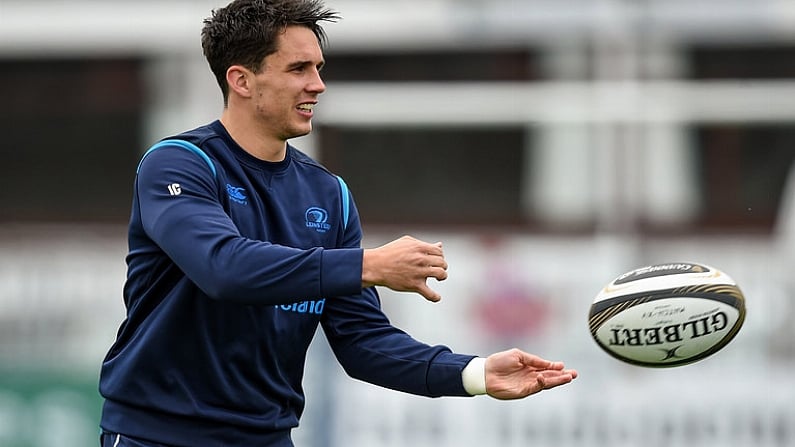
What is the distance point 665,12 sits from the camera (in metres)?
11.6

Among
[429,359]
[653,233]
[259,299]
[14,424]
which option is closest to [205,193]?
[259,299]

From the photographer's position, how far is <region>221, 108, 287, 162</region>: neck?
445 centimetres

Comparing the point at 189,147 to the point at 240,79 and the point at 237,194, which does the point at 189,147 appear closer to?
the point at 237,194

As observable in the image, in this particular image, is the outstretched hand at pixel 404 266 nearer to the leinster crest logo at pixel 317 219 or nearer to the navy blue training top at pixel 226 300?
the navy blue training top at pixel 226 300

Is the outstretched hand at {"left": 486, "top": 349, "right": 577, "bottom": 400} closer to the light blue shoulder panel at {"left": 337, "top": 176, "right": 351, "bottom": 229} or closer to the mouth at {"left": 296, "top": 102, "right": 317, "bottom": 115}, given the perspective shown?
the light blue shoulder panel at {"left": 337, "top": 176, "right": 351, "bottom": 229}

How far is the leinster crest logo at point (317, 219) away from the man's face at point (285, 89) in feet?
0.84

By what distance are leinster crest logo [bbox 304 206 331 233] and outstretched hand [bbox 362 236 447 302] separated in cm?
67

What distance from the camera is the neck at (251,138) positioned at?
4449 mm

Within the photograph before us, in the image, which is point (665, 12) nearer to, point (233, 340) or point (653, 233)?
point (653, 233)

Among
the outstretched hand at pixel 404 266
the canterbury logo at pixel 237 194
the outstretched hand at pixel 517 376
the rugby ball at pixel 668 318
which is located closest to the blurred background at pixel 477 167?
the rugby ball at pixel 668 318

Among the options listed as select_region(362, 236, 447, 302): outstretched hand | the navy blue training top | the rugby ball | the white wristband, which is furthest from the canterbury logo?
the rugby ball

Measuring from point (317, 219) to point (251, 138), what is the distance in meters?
0.33

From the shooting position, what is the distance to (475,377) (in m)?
4.38

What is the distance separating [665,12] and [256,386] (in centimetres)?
800
